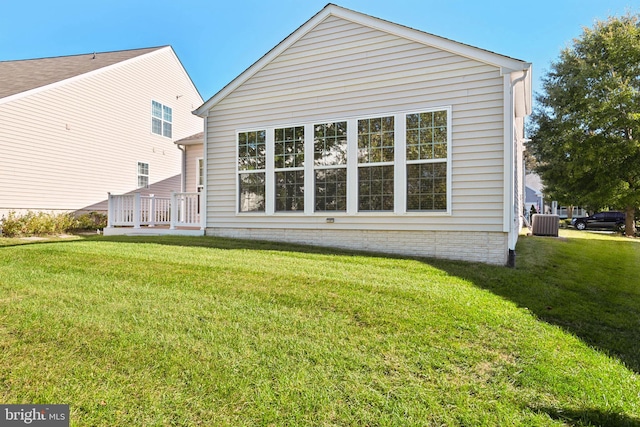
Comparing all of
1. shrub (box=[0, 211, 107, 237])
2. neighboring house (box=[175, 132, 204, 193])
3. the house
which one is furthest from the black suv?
shrub (box=[0, 211, 107, 237])

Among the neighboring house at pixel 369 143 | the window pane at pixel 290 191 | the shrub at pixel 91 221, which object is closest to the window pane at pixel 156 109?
the shrub at pixel 91 221

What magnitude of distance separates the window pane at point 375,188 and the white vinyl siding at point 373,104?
198mm

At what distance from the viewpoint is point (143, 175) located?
16.3 metres

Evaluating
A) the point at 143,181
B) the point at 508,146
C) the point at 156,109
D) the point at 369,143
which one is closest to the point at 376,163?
the point at 369,143

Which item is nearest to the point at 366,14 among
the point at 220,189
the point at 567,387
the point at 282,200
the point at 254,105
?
the point at 254,105

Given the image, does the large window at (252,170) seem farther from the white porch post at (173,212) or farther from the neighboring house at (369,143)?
the white porch post at (173,212)

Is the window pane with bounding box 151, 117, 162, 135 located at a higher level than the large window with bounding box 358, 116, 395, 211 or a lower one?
higher

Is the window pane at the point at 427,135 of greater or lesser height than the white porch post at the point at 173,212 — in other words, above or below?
above

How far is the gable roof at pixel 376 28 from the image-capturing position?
260 inches

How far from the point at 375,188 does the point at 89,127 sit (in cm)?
1221

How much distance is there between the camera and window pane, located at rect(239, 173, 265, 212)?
8789 mm

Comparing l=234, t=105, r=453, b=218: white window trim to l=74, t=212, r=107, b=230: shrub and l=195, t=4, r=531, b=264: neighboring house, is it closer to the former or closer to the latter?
l=195, t=4, r=531, b=264: neighboring house

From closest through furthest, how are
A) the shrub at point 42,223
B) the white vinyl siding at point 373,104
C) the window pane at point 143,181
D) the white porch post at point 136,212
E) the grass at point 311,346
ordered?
the grass at point 311,346 < the white vinyl siding at point 373,104 < the white porch post at point 136,212 < the shrub at point 42,223 < the window pane at point 143,181

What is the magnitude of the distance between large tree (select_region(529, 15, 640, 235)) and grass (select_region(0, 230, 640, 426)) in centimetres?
1487
